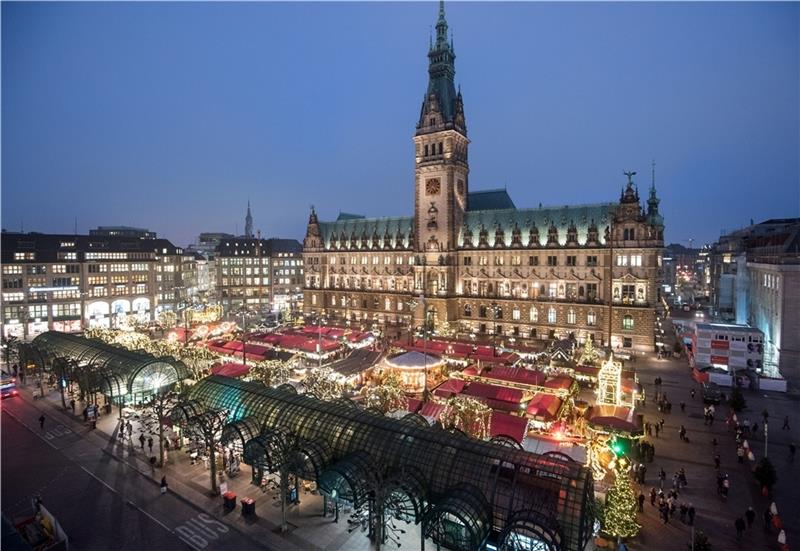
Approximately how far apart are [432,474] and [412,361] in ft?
88.7

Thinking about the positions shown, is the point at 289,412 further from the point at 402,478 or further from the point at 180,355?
the point at 180,355

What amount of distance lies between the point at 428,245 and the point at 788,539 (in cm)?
7533

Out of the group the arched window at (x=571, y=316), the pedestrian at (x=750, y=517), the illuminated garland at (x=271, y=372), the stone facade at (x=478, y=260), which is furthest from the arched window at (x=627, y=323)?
the illuminated garland at (x=271, y=372)

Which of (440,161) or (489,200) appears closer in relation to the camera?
(440,161)

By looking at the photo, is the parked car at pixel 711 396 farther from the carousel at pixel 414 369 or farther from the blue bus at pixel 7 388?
the blue bus at pixel 7 388

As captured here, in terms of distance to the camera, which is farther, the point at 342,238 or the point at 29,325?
the point at 342,238

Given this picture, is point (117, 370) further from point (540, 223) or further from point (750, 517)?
point (540, 223)

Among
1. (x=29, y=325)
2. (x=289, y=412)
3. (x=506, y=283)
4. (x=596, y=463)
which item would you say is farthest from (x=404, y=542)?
(x=29, y=325)

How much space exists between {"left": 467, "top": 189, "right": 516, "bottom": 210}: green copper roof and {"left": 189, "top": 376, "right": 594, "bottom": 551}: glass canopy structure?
7710cm

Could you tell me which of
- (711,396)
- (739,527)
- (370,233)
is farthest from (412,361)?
(370,233)

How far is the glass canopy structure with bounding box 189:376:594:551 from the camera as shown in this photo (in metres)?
20.9

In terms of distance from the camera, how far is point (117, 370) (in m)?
45.7

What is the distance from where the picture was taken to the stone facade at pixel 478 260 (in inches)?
3014

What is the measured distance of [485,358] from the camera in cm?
5981
